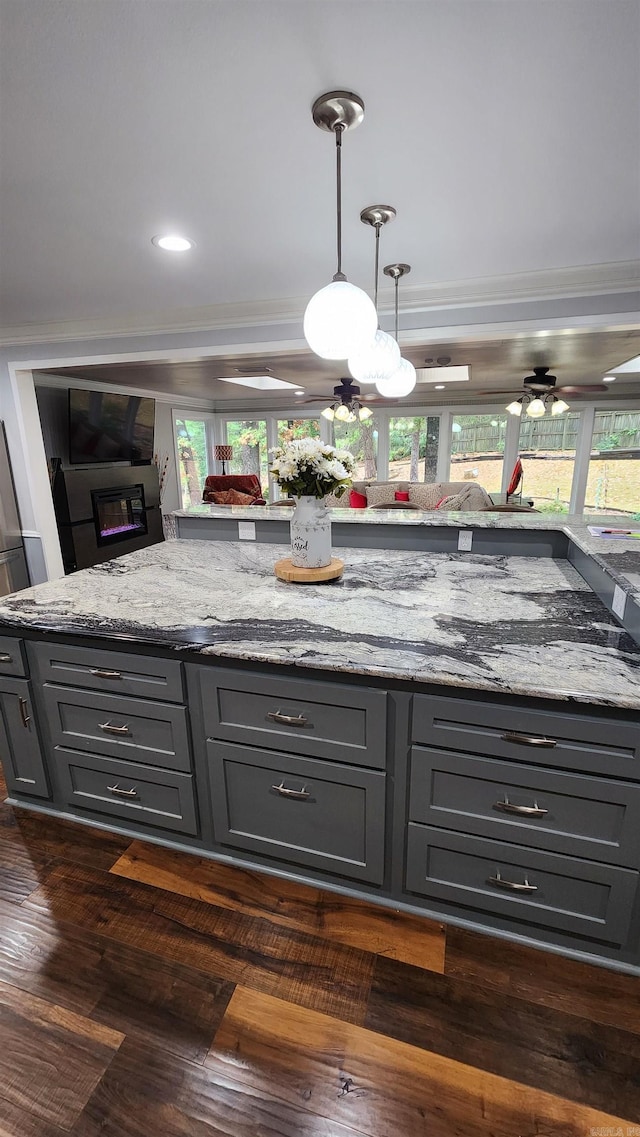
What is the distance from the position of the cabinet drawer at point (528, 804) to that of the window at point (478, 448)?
705 cm

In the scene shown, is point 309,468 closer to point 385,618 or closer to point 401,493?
point 385,618

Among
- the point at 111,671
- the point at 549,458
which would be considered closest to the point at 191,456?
the point at 549,458

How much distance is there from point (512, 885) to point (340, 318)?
5.66 feet

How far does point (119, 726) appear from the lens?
1736 mm

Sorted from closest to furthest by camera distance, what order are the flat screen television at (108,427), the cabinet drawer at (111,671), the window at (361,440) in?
the cabinet drawer at (111,671)
the flat screen television at (108,427)
the window at (361,440)

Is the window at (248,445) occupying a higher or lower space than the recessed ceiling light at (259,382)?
lower

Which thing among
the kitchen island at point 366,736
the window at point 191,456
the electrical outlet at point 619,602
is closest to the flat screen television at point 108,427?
the window at point 191,456

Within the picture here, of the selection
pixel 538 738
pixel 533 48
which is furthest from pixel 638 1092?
pixel 533 48

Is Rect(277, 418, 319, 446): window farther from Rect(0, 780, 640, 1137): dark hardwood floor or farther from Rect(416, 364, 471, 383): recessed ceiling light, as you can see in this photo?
Rect(0, 780, 640, 1137): dark hardwood floor

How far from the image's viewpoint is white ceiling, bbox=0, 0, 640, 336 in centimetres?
102

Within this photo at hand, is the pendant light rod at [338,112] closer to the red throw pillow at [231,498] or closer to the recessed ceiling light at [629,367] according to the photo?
the recessed ceiling light at [629,367]

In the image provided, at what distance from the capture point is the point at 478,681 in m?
1.26

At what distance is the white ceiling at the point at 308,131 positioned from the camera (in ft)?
3.34

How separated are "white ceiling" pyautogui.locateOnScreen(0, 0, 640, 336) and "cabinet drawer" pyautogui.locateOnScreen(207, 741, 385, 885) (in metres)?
1.85
